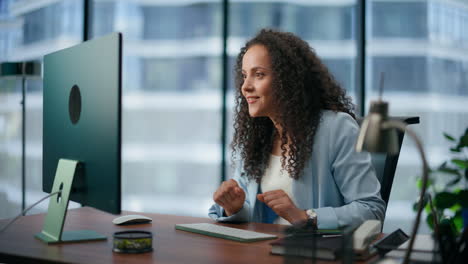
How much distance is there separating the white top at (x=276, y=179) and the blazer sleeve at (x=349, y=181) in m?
0.17

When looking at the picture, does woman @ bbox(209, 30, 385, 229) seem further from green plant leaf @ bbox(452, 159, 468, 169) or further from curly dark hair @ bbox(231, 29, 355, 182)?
green plant leaf @ bbox(452, 159, 468, 169)

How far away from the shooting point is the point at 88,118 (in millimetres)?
1369

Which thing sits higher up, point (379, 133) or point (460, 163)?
point (379, 133)

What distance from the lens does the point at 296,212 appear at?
1.58 meters

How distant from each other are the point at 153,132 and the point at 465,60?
2.50 m

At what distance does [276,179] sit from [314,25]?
250cm

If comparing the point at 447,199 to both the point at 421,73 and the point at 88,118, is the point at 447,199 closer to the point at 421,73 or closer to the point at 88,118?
the point at 421,73

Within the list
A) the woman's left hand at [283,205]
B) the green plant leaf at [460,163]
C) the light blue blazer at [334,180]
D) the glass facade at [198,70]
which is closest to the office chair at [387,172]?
the light blue blazer at [334,180]

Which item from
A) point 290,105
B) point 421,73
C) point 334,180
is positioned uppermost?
point 421,73

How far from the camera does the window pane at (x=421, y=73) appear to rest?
4.01 meters

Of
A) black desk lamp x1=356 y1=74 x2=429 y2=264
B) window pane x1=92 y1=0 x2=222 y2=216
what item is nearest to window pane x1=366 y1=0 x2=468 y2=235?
window pane x1=92 y1=0 x2=222 y2=216

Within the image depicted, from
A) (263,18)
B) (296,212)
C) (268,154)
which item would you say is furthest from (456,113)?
(296,212)

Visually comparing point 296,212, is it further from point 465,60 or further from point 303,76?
point 465,60

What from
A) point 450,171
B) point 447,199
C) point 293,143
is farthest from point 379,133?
point 450,171
